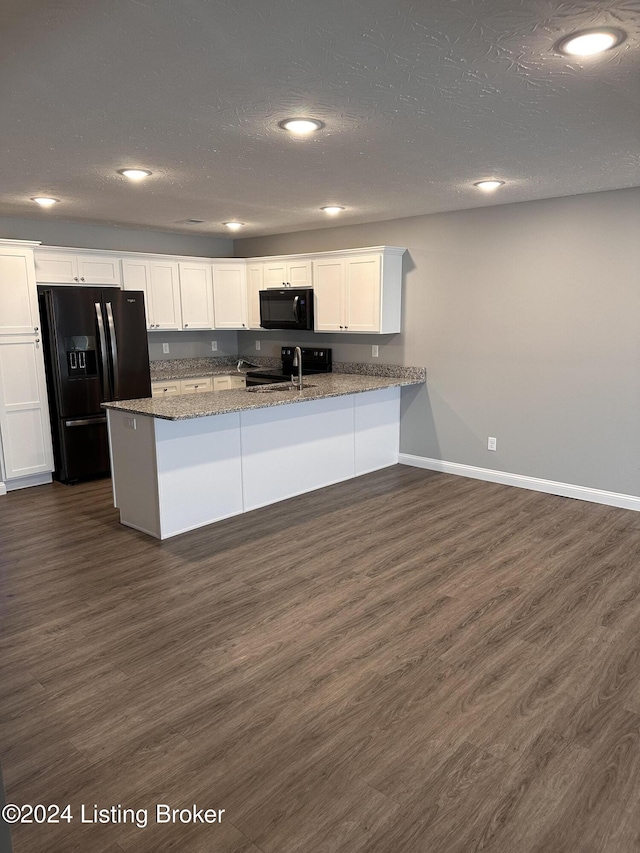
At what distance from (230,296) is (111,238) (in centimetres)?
141

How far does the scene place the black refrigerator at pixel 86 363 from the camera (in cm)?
534

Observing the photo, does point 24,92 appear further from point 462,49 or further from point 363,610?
point 363,610

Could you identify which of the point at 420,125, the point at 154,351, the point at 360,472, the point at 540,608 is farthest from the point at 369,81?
the point at 154,351

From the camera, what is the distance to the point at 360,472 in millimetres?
5680

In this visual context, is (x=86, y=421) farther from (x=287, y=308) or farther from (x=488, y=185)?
(x=488, y=185)

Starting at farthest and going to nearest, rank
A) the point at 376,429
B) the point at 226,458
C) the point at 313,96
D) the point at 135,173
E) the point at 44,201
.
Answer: the point at 376,429, the point at 44,201, the point at 226,458, the point at 135,173, the point at 313,96

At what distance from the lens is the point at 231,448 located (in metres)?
4.46

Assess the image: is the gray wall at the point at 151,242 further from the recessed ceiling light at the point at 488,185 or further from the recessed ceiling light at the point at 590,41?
the recessed ceiling light at the point at 590,41

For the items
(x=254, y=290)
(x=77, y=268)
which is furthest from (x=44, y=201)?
(x=254, y=290)

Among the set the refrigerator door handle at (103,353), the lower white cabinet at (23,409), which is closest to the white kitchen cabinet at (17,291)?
the lower white cabinet at (23,409)

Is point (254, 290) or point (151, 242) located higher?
point (151, 242)

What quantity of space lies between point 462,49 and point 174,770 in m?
2.63

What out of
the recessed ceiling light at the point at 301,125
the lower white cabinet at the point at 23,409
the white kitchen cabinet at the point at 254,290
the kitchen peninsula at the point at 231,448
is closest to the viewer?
the recessed ceiling light at the point at 301,125

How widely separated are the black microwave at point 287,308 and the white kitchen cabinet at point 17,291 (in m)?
2.38
